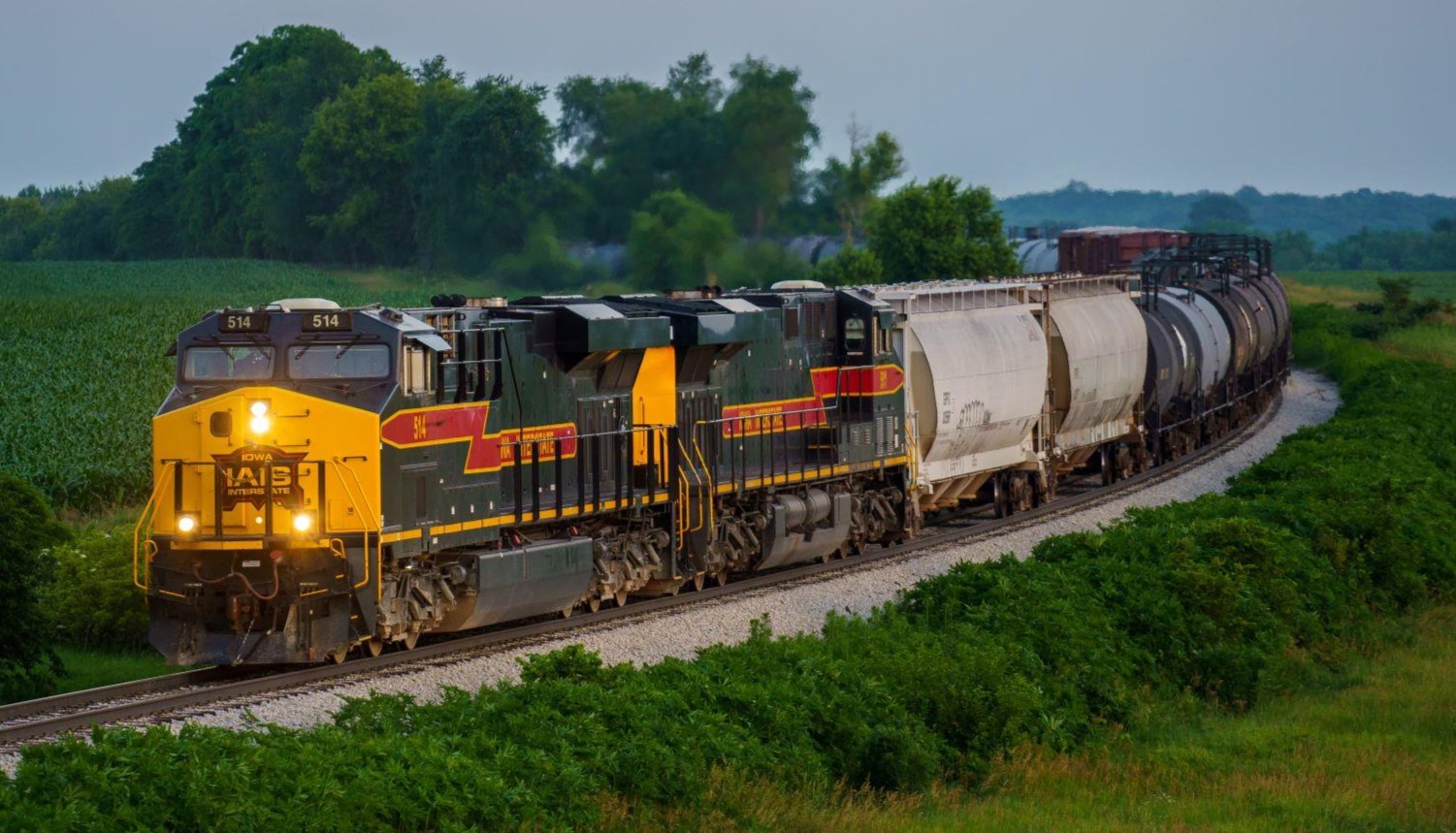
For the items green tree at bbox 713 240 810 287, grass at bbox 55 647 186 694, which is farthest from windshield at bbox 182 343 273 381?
green tree at bbox 713 240 810 287

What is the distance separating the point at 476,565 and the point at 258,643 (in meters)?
2.31

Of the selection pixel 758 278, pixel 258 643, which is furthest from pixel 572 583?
pixel 758 278

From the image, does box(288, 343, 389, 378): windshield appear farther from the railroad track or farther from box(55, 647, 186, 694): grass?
box(55, 647, 186, 694): grass

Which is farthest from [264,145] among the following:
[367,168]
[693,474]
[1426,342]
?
[693,474]

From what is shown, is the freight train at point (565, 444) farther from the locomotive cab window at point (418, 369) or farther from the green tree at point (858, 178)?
the green tree at point (858, 178)

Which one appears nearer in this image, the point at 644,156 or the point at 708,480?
the point at 708,480

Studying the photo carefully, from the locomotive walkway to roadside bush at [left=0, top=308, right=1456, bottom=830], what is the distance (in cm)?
202

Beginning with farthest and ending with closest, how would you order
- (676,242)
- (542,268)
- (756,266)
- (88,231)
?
(88,231) → (756,266) → (542,268) → (676,242)

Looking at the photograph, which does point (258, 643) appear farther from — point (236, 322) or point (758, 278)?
point (758, 278)

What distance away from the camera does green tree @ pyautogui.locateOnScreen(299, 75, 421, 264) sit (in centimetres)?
6431

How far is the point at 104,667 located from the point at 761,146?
123 ft

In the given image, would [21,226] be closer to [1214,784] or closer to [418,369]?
[418,369]

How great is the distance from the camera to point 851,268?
174ft

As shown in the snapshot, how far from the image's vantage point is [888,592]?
A: 20453 mm
